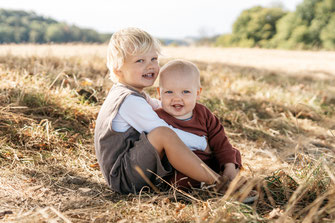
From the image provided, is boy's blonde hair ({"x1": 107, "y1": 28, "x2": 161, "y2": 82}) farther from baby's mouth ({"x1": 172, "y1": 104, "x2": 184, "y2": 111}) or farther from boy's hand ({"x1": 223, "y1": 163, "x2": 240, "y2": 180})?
boy's hand ({"x1": 223, "y1": 163, "x2": 240, "y2": 180})

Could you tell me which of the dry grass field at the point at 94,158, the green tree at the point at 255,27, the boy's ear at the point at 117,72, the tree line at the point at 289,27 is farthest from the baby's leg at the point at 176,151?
the green tree at the point at 255,27

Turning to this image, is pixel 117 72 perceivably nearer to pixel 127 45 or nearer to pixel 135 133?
pixel 127 45

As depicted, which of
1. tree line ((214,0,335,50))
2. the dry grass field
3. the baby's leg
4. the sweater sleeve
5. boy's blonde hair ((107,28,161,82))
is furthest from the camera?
tree line ((214,0,335,50))

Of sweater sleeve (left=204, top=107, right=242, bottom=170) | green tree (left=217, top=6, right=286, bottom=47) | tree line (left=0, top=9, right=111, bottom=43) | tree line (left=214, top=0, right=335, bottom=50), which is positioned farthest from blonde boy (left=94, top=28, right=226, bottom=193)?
green tree (left=217, top=6, right=286, bottom=47)

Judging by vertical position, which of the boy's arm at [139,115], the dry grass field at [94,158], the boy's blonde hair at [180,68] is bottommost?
the dry grass field at [94,158]

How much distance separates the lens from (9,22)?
20.2 ft

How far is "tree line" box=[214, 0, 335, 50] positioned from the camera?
2992 centimetres

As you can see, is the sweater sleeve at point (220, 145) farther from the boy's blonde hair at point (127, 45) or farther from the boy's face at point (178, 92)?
the boy's blonde hair at point (127, 45)

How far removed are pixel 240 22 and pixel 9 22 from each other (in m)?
38.5

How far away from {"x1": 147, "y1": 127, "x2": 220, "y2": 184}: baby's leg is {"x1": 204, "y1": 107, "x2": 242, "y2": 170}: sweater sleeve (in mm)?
363

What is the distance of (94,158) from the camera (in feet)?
8.80

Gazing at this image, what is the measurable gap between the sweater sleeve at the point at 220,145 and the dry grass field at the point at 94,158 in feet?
0.64

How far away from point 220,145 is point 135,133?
0.66m

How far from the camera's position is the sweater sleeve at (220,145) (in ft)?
7.18
